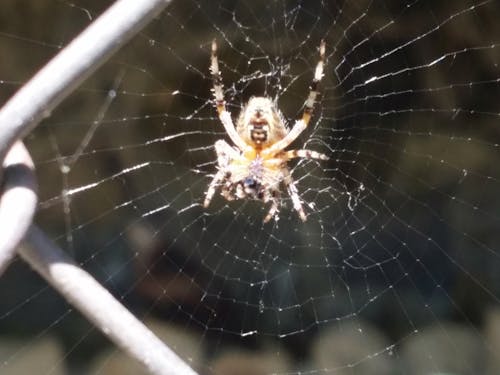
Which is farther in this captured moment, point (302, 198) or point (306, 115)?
point (302, 198)

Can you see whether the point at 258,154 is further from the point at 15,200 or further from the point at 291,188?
the point at 15,200

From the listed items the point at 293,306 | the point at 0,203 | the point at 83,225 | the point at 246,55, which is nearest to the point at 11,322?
the point at 83,225

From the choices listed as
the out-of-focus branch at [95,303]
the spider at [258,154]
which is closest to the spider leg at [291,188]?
the spider at [258,154]

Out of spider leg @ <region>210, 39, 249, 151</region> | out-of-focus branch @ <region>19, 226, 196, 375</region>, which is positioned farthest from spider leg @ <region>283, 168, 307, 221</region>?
out-of-focus branch @ <region>19, 226, 196, 375</region>

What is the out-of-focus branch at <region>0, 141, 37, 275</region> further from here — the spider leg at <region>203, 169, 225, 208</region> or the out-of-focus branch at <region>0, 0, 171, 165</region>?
the spider leg at <region>203, 169, 225, 208</region>

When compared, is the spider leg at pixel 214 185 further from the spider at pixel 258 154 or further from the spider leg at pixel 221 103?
the spider leg at pixel 221 103

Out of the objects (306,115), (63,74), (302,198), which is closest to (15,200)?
(63,74)
